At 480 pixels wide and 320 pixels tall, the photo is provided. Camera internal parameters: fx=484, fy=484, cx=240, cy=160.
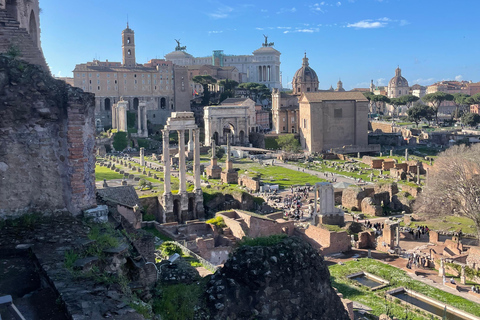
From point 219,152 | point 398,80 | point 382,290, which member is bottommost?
point 382,290

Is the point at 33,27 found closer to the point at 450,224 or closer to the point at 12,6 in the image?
the point at 12,6

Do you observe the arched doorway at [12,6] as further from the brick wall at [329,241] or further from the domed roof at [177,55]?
the domed roof at [177,55]

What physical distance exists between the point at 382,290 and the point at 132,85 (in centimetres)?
6368

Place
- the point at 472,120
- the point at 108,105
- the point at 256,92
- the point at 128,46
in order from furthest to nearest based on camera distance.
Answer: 1. the point at 256,92
2. the point at 128,46
3. the point at 108,105
4. the point at 472,120

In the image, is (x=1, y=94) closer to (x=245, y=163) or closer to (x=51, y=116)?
(x=51, y=116)

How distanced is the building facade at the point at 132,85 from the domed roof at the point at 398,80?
2538 inches

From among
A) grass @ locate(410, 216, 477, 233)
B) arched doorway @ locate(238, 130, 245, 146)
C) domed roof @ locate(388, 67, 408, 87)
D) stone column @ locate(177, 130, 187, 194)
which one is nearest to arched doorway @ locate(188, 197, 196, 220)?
stone column @ locate(177, 130, 187, 194)

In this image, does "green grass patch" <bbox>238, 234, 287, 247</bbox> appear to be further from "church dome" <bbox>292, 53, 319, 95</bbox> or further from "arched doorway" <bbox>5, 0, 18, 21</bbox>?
"church dome" <bbox>292, 53, 319, 95</bbox>

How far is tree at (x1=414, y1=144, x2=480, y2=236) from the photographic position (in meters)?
22.9

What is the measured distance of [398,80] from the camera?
121500mm

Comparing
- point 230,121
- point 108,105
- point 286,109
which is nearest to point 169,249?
point 230,121

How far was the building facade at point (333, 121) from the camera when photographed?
60875 mm

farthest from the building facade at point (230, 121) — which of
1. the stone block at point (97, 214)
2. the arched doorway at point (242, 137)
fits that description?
the stone block at point (97, 214)

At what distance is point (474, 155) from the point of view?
2866cm
